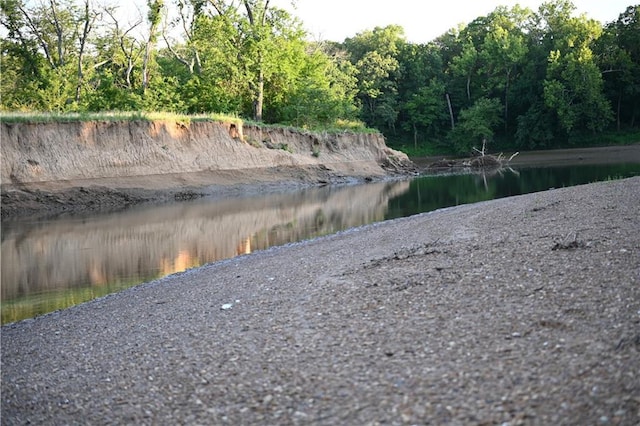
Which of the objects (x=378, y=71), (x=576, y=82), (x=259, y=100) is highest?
(x=378, y=71)

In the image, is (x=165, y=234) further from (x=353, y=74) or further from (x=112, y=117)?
(x=353, y=74)

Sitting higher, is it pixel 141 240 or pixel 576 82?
pixel 576 82

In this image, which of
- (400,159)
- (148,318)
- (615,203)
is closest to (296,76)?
(400,159)

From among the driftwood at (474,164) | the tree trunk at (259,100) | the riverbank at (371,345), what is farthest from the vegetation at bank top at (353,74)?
the riverbank at (371,345)

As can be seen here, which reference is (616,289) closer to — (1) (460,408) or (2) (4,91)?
(1) (460,408)

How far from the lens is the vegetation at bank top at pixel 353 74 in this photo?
1567 inches

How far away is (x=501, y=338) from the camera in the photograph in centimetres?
470

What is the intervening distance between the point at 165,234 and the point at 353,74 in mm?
49389

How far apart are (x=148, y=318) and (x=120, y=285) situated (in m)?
3.80

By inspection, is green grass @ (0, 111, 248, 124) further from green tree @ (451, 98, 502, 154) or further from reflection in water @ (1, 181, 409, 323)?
green tree @ (451, 98, 502, 154)

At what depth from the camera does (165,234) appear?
16766mm

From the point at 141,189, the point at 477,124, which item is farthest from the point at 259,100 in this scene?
the point at 477,124

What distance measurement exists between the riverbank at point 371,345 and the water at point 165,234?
2.36 m

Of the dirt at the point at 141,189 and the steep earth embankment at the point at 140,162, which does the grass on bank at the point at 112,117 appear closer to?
the steep earth embankment at the point at 140,162
